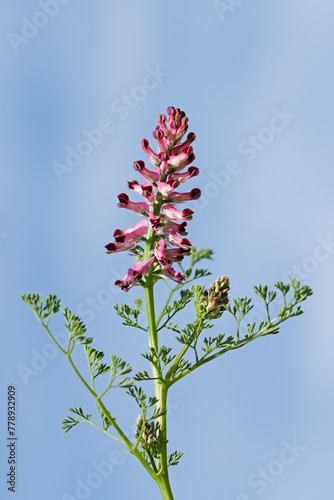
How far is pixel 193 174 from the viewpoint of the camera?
Answer: 4676 mm

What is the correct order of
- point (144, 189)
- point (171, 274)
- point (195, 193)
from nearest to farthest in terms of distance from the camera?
1. point (171, 274)
2. point (144, 189)
3. point (195, 193)

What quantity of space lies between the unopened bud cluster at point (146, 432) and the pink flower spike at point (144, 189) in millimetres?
2030

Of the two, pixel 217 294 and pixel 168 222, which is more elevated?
pixel 168 222

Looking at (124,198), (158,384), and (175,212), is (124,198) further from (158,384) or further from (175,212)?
(158,384)

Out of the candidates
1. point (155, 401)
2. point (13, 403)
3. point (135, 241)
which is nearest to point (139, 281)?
point (135, 241)

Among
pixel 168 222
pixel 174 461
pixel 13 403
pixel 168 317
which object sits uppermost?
pixel 13 403

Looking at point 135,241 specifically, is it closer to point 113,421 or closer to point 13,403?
point 113,421

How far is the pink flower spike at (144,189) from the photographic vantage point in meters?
4.61

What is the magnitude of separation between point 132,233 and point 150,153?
825 mm

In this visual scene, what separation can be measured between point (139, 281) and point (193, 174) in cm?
113

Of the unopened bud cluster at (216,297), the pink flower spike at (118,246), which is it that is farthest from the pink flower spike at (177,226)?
the unopened bud cluster at (216,297)

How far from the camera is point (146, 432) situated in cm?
438

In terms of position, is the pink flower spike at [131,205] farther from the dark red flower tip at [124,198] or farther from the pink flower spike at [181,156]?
the pink flower spike at [181,156]

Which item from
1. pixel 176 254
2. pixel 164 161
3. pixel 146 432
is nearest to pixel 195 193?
pixel 164 161
